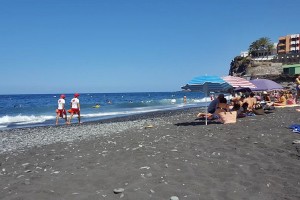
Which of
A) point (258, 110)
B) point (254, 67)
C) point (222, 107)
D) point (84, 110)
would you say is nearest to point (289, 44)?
point (254, 67)

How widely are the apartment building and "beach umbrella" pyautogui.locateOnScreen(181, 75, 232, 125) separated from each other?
9440 centimetres

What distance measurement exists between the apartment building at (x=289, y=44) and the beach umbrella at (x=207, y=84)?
9440cm

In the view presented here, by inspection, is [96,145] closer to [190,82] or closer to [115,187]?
[115,187]

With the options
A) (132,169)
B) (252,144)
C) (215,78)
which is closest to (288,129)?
(252,144)

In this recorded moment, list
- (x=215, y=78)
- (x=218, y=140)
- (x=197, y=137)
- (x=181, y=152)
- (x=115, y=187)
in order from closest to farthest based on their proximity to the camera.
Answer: (x=115, y=187), (x=181, y=152), (x=218, y=140), (x=197, y=137), (x=215, y=78)

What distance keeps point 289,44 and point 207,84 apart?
99.7m

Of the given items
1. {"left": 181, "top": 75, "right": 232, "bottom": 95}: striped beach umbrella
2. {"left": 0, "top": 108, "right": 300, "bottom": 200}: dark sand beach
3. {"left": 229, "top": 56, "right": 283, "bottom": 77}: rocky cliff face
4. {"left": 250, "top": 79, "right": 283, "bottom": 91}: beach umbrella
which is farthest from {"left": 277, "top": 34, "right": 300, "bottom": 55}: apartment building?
{"left": 0, "top": 108, "right": 300, "bottom": 200}: dark sand beach

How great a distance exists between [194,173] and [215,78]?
751cm

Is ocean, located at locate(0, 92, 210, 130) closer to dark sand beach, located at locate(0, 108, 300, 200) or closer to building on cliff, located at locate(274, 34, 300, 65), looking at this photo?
dark sand beach, located at locate(0, 108, 300, 200)

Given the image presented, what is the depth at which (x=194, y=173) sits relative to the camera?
5.74 metres

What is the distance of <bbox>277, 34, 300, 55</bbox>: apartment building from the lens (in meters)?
99.3

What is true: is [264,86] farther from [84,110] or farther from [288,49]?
[288,49]

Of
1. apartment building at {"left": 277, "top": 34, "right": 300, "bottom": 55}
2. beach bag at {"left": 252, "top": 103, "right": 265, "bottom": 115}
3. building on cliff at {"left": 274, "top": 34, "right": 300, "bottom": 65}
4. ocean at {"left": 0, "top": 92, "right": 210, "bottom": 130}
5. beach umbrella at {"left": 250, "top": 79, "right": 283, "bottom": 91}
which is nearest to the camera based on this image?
beach bag at {"left": 252, "top": 103, "right": 265, "bottom": 115}

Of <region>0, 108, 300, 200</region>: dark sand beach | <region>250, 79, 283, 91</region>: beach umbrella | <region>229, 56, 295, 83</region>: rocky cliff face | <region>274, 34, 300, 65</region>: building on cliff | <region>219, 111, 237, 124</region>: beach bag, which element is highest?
<region>274, 34, 300, 65</region>: building on cliff
